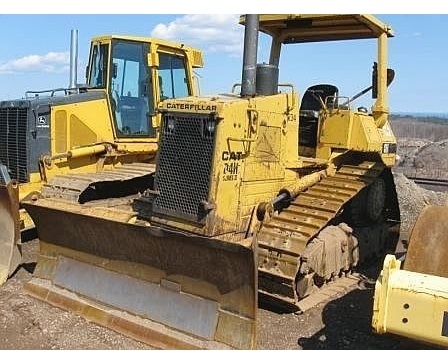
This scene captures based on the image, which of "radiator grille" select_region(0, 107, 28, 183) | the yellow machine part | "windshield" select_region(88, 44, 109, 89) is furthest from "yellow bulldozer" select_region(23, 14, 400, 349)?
"windshield" select_region(88, 44, 109, 89)

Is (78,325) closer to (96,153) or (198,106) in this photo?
(198,106)

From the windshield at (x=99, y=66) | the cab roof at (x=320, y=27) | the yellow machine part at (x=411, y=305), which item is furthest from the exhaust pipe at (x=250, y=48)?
the windshield at (x=99, y=66)

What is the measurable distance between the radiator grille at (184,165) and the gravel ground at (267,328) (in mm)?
1238

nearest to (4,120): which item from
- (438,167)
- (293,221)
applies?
(293,221)

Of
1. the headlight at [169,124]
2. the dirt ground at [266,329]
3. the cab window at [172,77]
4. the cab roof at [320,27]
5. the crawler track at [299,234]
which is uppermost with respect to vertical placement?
the cab roof at [320,27]

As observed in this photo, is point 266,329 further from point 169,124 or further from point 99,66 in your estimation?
point 99,66

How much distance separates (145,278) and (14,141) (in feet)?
12.2

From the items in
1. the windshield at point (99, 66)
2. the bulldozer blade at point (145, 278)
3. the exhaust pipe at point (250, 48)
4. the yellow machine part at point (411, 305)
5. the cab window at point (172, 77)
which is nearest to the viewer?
the yellow machine part at point (411, 305)

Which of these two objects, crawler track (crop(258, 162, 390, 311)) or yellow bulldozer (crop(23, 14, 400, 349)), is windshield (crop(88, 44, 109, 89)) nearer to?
yellow bulldozer (crop(23, 14, 400, 349))

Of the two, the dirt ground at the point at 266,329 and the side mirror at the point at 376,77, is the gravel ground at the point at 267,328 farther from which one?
the side mirror at the point at 376,77

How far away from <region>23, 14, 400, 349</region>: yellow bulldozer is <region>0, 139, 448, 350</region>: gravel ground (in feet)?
0.51

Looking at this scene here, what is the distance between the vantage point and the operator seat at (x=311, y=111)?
23.8 ft

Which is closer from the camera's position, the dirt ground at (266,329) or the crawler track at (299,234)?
the dirt ground at (266,329)

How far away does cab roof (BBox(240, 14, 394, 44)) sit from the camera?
6.75 metres
